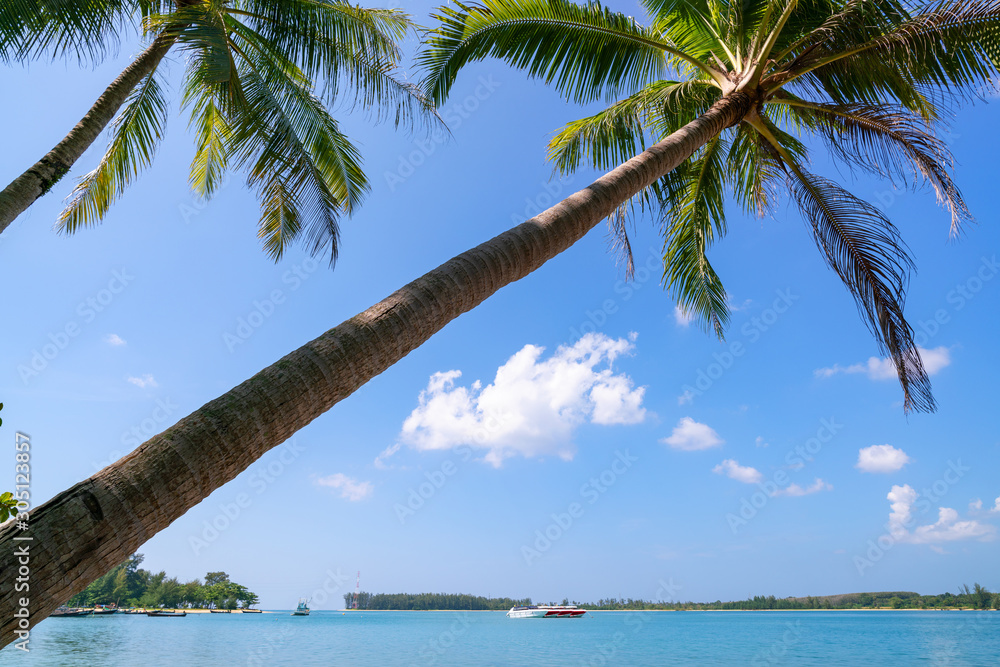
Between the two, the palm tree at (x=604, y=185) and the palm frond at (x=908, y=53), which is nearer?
the palm tree at (x=604, y=185)

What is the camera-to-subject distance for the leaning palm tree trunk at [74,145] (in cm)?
575

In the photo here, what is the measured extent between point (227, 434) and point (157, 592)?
393 feet

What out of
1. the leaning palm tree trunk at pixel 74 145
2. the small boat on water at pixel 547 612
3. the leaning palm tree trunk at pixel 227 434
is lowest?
the small boat on water at pixel 547 612

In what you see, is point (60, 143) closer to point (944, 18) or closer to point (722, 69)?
point (722, 69)

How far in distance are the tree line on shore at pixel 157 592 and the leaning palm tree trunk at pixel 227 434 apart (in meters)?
81.7

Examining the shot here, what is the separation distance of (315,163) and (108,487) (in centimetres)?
787

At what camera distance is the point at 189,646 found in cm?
3850

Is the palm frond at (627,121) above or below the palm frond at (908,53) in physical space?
above

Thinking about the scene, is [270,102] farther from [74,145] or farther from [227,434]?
[227,434]

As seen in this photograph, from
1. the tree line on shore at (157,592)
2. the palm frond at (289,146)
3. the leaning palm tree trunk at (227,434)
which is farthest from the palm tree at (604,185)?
the tree line on shore at (157,592)

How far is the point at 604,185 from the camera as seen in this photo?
4258mm

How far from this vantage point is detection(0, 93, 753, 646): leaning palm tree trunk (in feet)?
4.95

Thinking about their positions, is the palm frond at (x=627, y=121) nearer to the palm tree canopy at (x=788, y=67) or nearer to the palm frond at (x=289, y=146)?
the palm tree canopy at (x=788, y=67)

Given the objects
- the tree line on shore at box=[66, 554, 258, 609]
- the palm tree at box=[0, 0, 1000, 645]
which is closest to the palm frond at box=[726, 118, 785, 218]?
the palm tree at box=[0, 0, 1000, 645]
